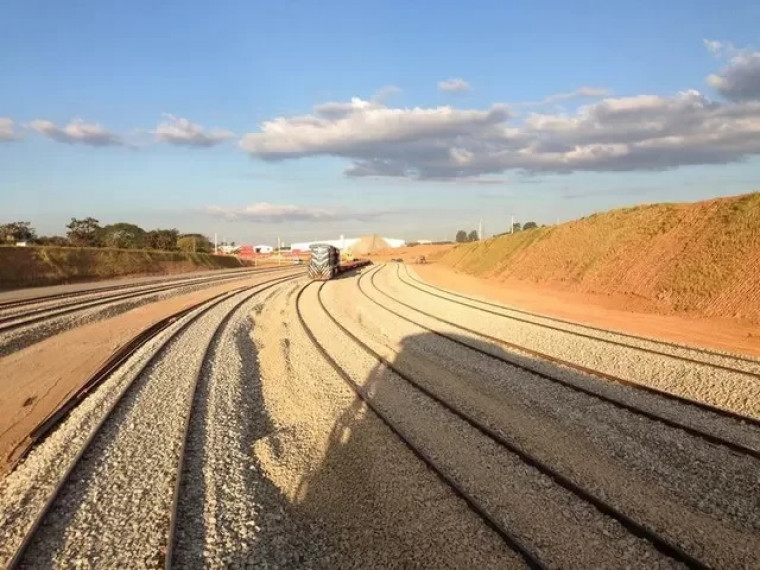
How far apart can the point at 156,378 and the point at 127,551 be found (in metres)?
8.39

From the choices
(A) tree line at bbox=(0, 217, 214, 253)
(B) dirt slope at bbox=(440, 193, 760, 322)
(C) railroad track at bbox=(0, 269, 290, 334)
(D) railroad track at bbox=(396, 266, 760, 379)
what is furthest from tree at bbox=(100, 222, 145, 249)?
(D) railroad track at bbox=(396, 266, 760, 379)

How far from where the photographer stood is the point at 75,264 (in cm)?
5206

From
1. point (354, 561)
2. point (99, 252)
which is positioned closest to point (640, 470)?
point (354, 561)

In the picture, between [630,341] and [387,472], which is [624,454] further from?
[630,341]

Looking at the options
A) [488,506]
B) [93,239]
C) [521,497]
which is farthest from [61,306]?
[93,239]

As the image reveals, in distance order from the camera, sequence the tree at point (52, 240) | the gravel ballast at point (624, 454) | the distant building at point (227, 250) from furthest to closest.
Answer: the distant building at point (227, 250) < the tree at point (52, 240) < the gravel ballast at point (624, 454)

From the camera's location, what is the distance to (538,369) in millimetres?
13977

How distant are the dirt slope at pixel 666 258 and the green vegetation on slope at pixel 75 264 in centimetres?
3608

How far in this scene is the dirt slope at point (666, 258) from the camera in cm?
2373

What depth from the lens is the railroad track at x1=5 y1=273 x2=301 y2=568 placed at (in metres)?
6.37

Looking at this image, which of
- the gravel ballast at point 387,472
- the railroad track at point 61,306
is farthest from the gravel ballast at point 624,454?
the railroad track at point 61,306

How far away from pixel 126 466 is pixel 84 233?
85.7 meters

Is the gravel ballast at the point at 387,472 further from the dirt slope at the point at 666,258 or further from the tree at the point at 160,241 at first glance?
the tree at the point at 160,241

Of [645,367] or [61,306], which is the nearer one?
[645,367]
